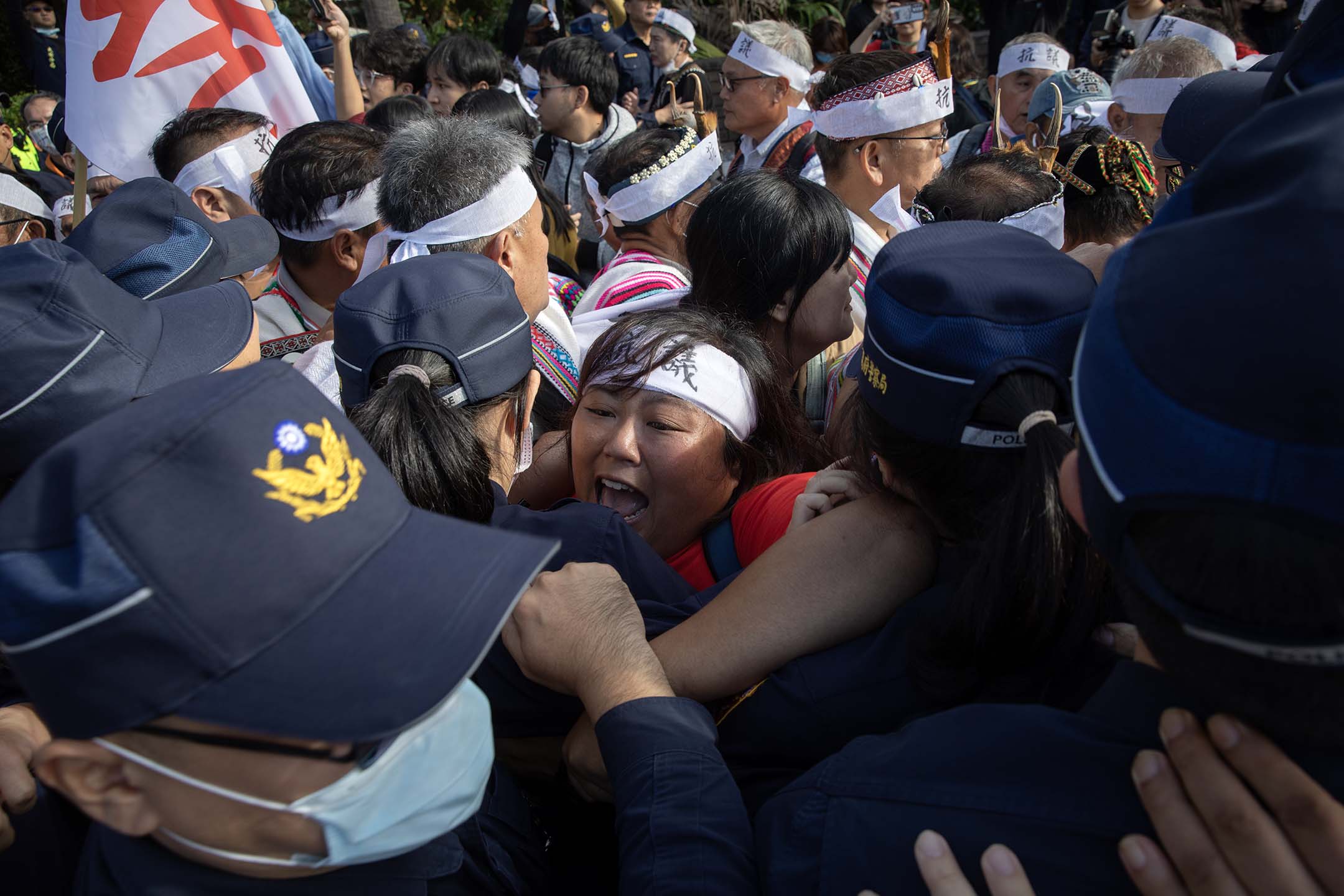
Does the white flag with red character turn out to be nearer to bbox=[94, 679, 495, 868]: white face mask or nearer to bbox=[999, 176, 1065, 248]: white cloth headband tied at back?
bbox=[999, 176, 1065, 248]: white cloth headband tied at back

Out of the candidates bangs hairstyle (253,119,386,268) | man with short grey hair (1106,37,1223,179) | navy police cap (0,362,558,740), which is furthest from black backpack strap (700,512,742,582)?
man with short grey hair (1106,37,1223,179)

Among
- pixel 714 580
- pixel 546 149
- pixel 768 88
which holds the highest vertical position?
pixel 714 580

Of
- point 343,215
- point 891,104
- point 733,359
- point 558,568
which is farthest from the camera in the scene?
point 891,104

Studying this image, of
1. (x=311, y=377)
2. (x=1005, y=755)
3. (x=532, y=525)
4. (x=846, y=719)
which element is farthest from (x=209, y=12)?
(x=1005, y=755)

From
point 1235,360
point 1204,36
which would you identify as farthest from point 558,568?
point 1204,36

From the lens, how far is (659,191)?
4148 mm

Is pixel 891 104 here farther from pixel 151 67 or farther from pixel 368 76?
pixel 368 76

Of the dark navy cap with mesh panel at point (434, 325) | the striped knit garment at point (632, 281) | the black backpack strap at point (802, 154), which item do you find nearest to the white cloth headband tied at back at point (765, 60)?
the black backpack strap at point (802, 154)

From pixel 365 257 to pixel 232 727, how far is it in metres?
2.70

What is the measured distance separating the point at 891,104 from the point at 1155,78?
5.86 ft

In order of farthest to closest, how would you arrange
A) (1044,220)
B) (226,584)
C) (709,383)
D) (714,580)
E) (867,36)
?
(867,36), (1044,220), (709,383), (714,580), (226,584)

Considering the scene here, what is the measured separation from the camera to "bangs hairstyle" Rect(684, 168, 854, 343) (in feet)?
10.1

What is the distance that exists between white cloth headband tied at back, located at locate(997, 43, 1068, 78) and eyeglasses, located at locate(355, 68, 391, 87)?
17.4ft

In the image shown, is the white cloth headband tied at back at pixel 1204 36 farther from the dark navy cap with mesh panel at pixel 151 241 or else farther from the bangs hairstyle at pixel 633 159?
the dark navy cap with mesh panel at pixel 151 241
